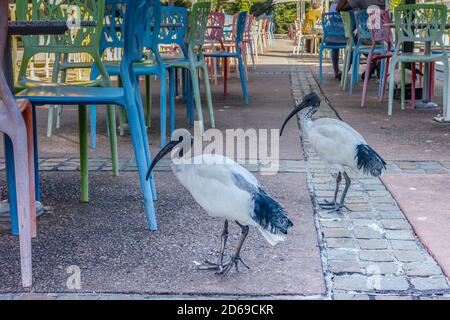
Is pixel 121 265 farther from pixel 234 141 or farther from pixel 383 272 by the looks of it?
pixel 234 141

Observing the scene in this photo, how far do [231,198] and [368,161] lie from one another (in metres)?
1.23

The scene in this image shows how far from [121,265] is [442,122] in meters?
4.72

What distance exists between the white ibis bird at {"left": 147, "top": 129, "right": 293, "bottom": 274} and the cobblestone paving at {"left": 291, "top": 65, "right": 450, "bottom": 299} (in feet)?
1.06

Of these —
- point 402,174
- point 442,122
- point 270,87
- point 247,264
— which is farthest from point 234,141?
point 270,87

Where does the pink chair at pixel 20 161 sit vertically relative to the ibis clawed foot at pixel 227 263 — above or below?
above

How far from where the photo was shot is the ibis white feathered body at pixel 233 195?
2.76m

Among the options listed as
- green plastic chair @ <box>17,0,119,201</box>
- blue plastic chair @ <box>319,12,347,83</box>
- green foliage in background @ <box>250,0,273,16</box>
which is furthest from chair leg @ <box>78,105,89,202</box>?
green foliage in background @ <box>250,0,273,16</box>

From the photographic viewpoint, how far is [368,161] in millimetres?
3758

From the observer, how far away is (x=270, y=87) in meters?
10.2

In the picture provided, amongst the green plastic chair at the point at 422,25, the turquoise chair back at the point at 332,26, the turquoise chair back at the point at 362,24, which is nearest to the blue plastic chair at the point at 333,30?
the turquoise chair back at the point at 332,26

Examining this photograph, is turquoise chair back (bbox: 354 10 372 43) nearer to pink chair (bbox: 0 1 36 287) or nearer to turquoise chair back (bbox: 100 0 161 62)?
turquoise chair back (bbox: 100 0 161 62)

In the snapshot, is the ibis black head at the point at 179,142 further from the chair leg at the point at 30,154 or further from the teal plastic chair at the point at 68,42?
the teal plastic chair at the point at 68,42

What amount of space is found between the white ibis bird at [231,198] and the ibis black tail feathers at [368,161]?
1.06 metres

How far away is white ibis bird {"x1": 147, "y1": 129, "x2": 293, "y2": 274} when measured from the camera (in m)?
2.76
